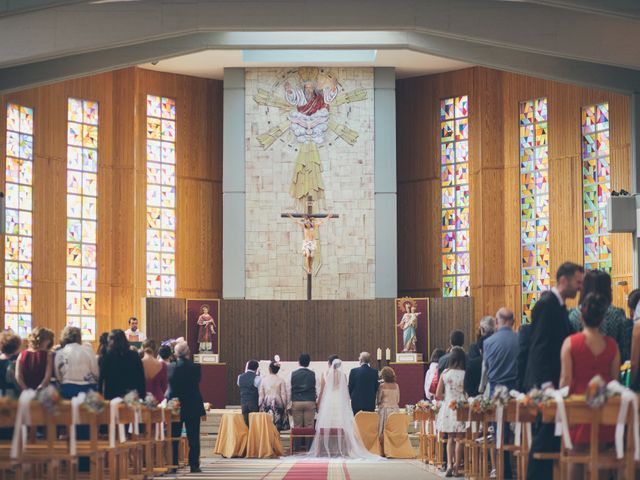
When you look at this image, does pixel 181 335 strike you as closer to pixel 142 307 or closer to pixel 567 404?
pixel 142 307

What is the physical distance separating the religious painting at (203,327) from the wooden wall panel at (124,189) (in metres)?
1.35

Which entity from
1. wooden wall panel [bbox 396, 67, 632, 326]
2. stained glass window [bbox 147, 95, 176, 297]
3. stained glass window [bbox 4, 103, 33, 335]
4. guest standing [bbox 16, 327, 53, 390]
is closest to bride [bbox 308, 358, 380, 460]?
guest standing [bbox 16, 327, 53, 390]

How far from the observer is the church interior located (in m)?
19.0

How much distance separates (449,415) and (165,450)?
349cm

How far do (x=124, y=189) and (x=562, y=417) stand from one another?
20.1 m

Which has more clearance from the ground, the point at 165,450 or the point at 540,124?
the point at 540,124

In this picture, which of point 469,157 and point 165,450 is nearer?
point 165,450

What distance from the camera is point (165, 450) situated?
14.3m

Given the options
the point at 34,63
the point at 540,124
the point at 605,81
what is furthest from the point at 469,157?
the point at 34,63

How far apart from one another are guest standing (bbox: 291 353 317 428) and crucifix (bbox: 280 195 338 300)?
7861 mm

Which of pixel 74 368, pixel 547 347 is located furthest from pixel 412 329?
pixel 547 347

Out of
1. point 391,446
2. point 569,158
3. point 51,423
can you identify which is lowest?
point 391,446

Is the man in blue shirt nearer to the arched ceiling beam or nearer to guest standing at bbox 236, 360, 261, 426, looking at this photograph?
guest standing at bbox 236, 360, 261, 426

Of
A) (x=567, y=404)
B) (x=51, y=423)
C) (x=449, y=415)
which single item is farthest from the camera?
(x=449, y=415)
